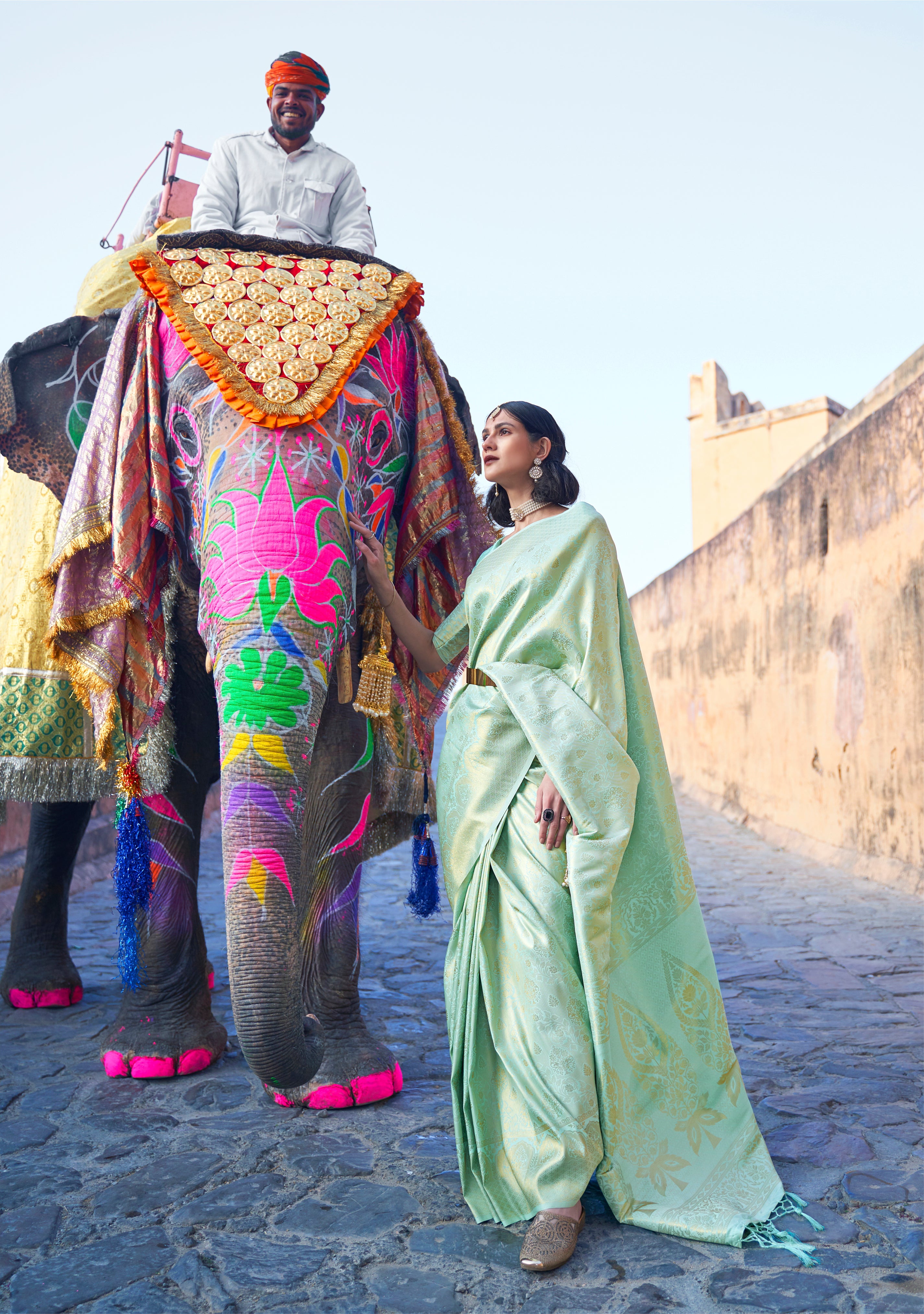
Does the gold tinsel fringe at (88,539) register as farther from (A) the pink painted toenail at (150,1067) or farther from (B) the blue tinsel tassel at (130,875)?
(A) the pink painted toenail at (150,1067)

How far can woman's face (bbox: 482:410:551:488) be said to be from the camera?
8.82 ft

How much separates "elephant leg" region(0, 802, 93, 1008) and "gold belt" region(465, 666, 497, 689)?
2.13 m

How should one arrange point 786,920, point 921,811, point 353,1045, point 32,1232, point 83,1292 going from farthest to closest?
1. point 921,811
2. point 786,920
3. point 353,1045
4. point 32,1232
5. point 83,1292

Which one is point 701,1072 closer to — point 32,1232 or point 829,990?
point 32,1232

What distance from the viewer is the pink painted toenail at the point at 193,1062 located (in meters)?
3.21

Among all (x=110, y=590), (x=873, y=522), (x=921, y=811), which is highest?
(x=873, y=522)

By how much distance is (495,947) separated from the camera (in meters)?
2.42

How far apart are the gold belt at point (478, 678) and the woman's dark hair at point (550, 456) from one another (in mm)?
444

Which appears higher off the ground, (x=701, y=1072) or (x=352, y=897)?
(x=352, y=897)

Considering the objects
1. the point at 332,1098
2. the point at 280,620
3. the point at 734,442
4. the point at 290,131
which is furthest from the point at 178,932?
the point at 734,442

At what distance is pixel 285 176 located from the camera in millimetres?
3461

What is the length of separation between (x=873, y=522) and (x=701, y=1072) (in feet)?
17.1

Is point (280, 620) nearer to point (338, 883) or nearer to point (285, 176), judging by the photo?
point (338, 883)

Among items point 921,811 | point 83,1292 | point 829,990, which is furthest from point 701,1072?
point 921,811
